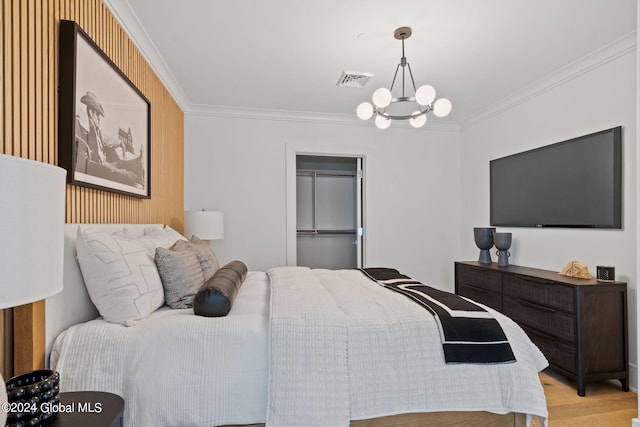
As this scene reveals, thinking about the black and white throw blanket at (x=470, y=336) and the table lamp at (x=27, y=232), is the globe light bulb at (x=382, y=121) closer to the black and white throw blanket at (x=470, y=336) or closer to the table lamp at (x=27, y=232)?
the black and white throw blanket at (x=470, y=336)

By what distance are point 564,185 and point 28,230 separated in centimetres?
372

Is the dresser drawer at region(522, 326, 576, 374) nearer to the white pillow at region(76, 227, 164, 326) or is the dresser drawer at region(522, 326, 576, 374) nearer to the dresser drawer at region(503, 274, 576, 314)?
the dresser drawer at region(503, 274, 576, 314)

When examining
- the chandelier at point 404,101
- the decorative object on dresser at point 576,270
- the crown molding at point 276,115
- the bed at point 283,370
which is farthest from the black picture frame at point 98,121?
the decorative object on dresser at point 576,270

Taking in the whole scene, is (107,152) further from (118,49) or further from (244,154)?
(244,154)

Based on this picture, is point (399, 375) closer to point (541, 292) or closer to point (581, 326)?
point (581, 326)

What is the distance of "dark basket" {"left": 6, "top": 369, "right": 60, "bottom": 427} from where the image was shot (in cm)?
→ 105

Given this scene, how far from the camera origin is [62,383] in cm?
148

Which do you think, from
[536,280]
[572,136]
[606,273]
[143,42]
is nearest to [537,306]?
[536,280]

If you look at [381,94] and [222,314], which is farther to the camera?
[381,94]

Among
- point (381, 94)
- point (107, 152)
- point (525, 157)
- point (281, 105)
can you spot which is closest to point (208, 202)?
point (281, 105)

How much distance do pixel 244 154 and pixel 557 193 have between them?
3.32m

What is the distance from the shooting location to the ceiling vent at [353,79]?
10.8 feet

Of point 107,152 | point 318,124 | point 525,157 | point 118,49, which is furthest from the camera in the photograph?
point 318,124

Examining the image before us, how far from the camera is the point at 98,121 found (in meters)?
2.06
